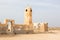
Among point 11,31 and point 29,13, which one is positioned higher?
point 29,13

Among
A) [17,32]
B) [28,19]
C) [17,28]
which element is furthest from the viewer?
[28,19]

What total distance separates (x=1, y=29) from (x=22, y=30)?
14.7ft

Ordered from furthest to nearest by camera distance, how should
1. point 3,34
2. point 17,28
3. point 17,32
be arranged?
point 17,28, point 17,32, point 3,34

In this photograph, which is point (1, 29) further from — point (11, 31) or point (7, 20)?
point (7, 20)

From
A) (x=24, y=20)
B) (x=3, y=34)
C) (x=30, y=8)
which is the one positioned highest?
(x=30, y=8)

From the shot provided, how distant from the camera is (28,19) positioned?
31.0 metres

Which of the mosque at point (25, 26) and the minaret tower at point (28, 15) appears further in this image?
the minaret tower at point (28, 15)

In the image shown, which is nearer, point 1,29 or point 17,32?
point 1,29

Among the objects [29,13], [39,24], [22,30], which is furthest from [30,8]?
[22,30]

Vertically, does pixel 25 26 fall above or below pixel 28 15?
below

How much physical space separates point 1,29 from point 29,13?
30.9 feet

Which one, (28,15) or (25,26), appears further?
(28,15)

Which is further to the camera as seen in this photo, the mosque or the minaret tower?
the minaret tower

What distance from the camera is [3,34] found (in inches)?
905
